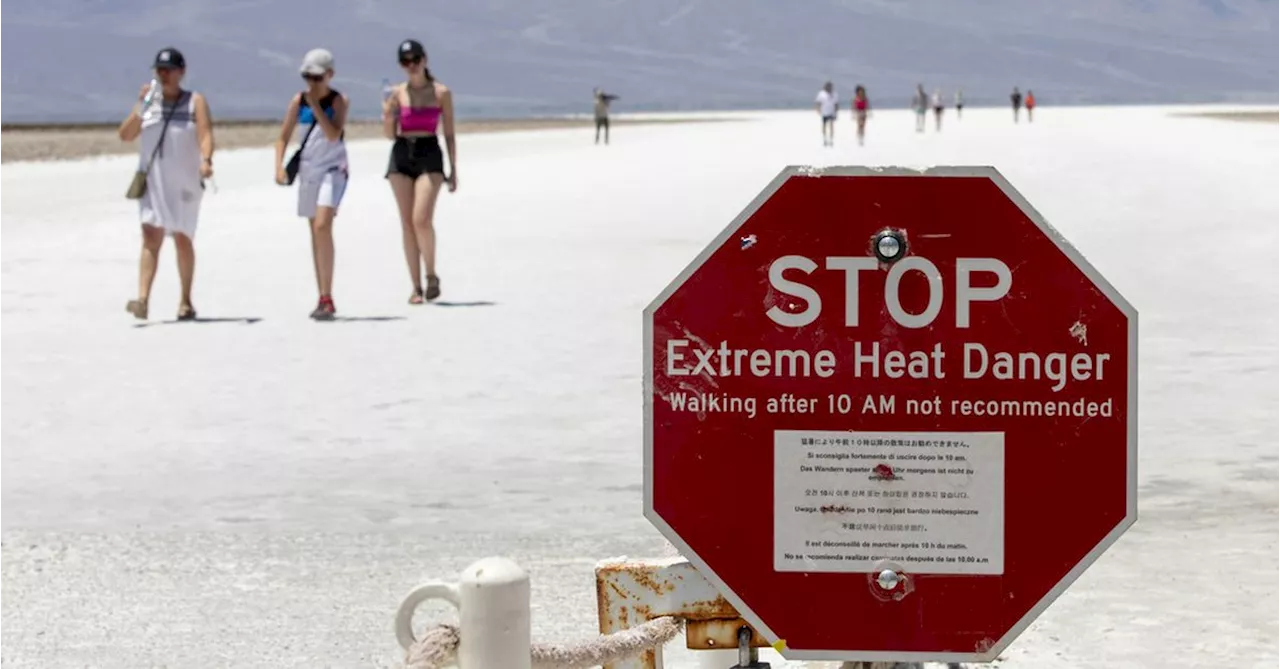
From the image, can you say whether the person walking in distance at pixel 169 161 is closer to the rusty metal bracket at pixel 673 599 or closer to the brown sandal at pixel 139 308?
the brown sandal at pixel 139 308

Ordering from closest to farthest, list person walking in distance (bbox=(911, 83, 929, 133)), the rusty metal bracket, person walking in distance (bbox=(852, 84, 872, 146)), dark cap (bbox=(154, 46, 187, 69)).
→ 1. the rusty metal bracket
2. dark cap (bbox=(154, 46, 187, 69))
3. person walking in distance (bbox=(852, 84, 872, 146))
4. person walking in distance (bbox=(911, 83, 929, 133))

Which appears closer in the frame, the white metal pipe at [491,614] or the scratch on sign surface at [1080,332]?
the scratch on sign surface at [1080,332]

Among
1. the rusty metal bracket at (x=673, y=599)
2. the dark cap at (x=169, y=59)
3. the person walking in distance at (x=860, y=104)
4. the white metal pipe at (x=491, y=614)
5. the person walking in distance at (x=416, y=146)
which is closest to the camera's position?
the white metal pipe at (x=491, y=614)

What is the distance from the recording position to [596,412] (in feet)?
30.1

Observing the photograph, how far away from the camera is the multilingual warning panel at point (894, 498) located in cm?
322

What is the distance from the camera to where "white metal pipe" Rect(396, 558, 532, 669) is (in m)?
3.38

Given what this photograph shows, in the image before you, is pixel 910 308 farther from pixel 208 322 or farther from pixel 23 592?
pixel 208 322

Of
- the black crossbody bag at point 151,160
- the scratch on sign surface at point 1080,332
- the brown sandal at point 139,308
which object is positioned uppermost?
the black crossbody bag at point 151,160

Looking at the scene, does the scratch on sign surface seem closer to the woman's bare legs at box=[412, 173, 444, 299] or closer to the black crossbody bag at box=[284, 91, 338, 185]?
the black crossbody bag at box=[284, 91, 338, 185]

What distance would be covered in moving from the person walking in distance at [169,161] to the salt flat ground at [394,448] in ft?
1.73

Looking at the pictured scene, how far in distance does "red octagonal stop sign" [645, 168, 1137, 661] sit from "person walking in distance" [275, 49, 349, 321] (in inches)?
370

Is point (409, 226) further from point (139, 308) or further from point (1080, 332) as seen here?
point (1080, 332)

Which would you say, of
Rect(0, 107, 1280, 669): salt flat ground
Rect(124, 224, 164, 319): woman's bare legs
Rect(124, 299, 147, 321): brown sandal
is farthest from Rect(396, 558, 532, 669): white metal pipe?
Rect(124, 299, 147, 321): brown sandal

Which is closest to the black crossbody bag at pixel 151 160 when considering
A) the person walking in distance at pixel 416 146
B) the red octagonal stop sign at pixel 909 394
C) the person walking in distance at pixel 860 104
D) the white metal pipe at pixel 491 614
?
the person walking in distance at pixel 416 146
